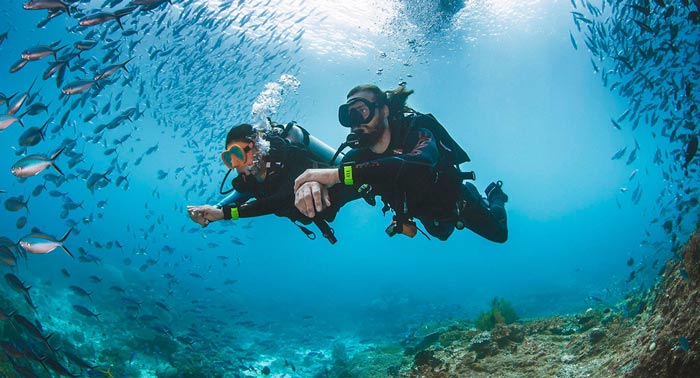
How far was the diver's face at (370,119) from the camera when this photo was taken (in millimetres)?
3709

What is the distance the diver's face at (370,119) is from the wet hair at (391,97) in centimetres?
5

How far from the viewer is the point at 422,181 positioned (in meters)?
3.48

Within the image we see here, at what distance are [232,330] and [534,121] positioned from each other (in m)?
57.1

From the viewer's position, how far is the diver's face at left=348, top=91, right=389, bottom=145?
371cm

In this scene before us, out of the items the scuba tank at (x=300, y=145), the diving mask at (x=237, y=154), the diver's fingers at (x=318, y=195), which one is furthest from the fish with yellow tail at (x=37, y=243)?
the diver's fingers at (x=318, y=195)

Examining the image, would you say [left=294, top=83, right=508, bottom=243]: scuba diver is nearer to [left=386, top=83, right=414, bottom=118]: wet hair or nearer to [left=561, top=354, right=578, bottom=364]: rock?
[left=386, top=83, right=414, bottom=118]: wet hair

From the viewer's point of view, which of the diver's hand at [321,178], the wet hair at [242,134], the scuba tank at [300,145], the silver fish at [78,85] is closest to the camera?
the diver's hand at [321,178]

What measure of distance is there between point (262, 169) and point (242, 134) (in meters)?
0.46

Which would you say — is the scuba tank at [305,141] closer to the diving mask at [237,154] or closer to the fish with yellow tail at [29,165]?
the diving mask at [237,154]

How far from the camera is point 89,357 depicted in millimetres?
13242

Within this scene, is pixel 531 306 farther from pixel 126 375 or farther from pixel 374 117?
pixel 374 117

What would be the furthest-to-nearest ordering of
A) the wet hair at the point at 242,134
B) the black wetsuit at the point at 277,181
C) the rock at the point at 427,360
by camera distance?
1. the rock at the point at 427,360
2. the wet hair at the point at 242,134
3. the black wetsuit at the point at 277,181

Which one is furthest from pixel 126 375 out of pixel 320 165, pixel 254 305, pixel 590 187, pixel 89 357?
pixel 590 187

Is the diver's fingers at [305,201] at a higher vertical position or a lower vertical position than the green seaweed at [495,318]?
lower
